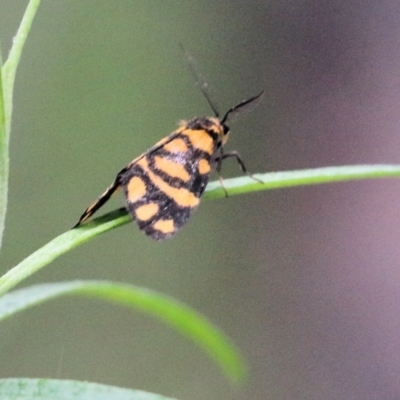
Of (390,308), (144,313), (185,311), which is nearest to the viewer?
(185,311)

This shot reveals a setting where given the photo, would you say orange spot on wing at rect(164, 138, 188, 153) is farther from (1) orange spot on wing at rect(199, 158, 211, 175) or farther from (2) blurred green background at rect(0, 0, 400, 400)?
(2) blurred green background at rect(0, 0, 400, 400)

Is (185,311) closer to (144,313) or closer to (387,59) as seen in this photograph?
(144,313)

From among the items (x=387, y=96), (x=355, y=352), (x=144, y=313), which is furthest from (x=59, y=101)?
(x=355, y=352)

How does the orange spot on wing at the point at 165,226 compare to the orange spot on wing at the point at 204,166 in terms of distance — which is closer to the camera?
the orange spot on wing at the point at 165,226

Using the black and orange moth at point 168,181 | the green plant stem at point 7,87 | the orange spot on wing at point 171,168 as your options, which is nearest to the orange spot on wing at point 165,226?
the black and orange moth at point 168,181

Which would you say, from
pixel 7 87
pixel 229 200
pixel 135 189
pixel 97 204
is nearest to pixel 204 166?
pixel 135 189

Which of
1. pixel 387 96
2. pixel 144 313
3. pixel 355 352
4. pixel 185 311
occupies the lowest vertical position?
pixel 185 311

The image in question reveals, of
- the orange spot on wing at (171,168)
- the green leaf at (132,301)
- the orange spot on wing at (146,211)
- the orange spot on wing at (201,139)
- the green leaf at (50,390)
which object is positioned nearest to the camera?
the green leaf at (50,390)

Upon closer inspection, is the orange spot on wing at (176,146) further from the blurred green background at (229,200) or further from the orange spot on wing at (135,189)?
the blurred green background at (229,200)
